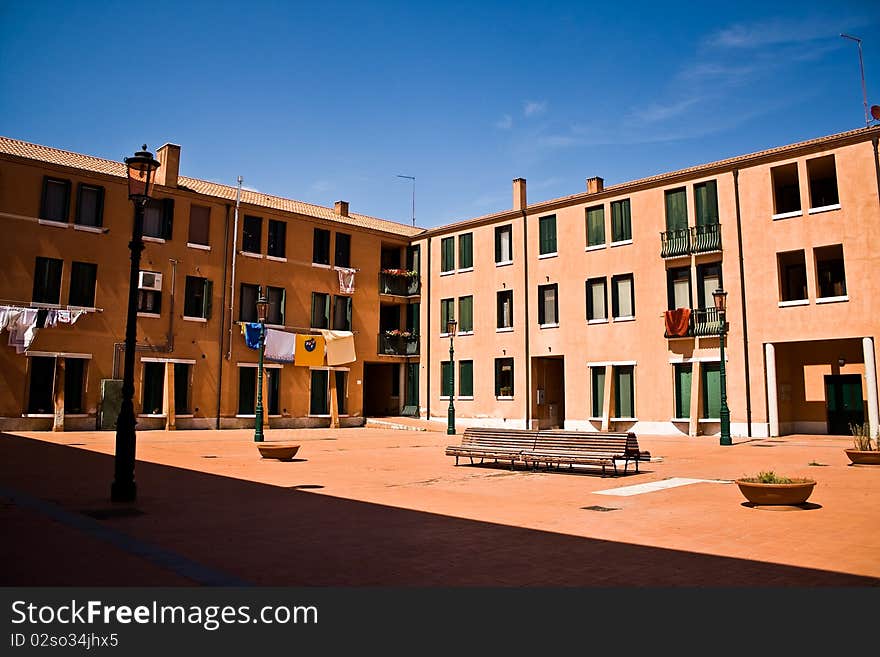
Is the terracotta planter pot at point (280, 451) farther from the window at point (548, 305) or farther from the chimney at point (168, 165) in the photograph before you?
the window at point (548, 305)

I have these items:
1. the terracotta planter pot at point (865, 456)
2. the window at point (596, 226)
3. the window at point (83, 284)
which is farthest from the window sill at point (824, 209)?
the window at point (83, 284)

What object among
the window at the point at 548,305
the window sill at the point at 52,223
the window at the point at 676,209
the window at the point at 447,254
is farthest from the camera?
the window at the point at 447,254

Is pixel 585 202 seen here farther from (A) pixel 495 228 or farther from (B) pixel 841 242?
(B) pixel 841 242

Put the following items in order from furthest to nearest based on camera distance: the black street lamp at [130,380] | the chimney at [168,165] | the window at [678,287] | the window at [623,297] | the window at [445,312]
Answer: the window at [445,312] < the chimney at [168,165] < the window at [623,297] < the window at [678,287] < the black street lamp at [130,380]

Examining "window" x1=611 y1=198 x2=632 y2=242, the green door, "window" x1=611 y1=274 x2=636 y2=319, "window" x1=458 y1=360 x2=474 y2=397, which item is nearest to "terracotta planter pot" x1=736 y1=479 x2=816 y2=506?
"window" x1=611 y1=274 x2=636 y2=319

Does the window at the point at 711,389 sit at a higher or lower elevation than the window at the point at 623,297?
lower

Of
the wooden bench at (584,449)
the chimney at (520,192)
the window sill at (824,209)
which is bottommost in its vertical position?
the wooden bench at (584,449)

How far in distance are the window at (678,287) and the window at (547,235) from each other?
611 centimetres

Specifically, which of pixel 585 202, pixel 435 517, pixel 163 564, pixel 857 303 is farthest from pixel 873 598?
pixel 585 202

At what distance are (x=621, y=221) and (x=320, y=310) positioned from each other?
15.9 metres

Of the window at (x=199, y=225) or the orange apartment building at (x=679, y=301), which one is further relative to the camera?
the window at (x=199, y=225)

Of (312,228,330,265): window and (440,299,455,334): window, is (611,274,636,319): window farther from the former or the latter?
(312,228,330,265): window

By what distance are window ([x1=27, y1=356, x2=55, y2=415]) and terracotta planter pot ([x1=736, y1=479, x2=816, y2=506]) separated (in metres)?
26.3

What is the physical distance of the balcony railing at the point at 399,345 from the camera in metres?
39.3
